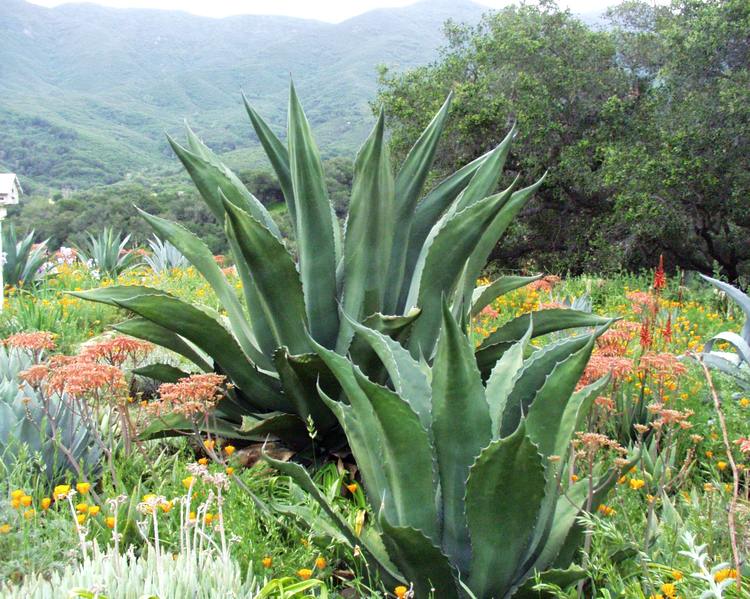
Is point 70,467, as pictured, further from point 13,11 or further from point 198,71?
point 13,11

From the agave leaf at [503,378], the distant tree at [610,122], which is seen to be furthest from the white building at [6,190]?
the distant tree at [610,122]

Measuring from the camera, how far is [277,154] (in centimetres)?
331

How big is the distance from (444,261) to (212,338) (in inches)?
39.7

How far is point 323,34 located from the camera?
172 meters

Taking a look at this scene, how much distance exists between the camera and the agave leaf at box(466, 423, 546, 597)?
5.91 feet

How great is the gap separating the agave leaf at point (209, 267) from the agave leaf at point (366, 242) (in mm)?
461

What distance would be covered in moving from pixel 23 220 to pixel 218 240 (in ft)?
34.1

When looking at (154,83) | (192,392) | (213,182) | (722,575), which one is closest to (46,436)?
(192,392)

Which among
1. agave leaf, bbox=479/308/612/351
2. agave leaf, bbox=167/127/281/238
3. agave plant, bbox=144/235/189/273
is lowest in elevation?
agave plant, bbox=144/235/189/273

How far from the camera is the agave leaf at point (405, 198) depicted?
127 inches

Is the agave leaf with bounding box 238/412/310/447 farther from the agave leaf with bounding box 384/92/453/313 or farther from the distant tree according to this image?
the distant tree

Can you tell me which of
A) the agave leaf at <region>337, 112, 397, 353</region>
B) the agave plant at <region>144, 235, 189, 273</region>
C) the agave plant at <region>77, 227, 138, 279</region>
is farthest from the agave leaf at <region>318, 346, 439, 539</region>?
the agave plant at <region>144, 235, 189, 273</region>

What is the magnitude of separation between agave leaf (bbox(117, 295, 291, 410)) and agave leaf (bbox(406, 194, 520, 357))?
0.67 metres

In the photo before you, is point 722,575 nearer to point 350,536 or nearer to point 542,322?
point 350,536
